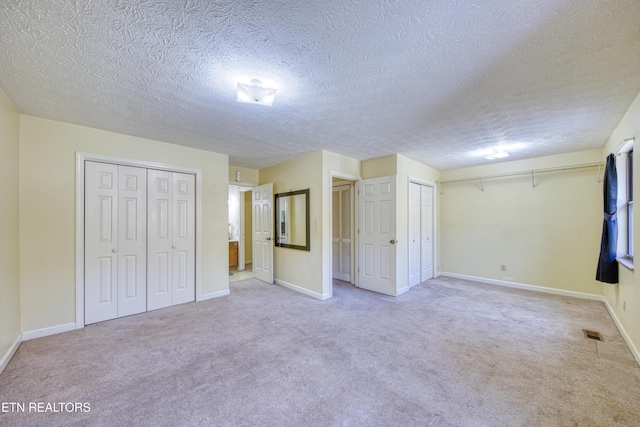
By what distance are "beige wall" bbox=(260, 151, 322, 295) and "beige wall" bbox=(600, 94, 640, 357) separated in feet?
11.4

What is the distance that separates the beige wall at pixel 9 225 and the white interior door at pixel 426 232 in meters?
5.76

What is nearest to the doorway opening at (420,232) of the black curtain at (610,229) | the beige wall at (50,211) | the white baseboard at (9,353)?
the black curtain at (610,229)

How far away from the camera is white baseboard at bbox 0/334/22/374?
2.18 m

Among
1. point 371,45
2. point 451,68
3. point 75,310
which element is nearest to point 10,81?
point 75,310

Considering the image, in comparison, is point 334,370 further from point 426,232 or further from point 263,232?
point 426,232

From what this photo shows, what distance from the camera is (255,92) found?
2.03 meters

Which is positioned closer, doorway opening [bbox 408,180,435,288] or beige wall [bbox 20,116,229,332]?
beige wall [bbox 20,116,229,332]

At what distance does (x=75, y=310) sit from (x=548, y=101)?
565 centimetres

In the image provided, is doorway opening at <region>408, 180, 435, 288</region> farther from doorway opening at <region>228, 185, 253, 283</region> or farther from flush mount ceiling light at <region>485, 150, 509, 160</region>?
doorway opening at <region>228, 185, 253, 283</region>

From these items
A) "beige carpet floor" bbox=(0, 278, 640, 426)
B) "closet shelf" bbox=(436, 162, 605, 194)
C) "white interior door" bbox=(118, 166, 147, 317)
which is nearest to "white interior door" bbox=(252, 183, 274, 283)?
"beige carpet floor" bbox=(0, 278, 640, 426)

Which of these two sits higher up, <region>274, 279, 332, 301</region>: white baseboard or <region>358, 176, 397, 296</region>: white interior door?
<region>358, 176, 397, 296</region>: white interior door

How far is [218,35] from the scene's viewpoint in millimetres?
1524

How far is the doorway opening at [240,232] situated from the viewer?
21.1 feet

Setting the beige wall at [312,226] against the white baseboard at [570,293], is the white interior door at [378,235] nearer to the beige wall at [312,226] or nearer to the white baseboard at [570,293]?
the beige wall at [312,226]
